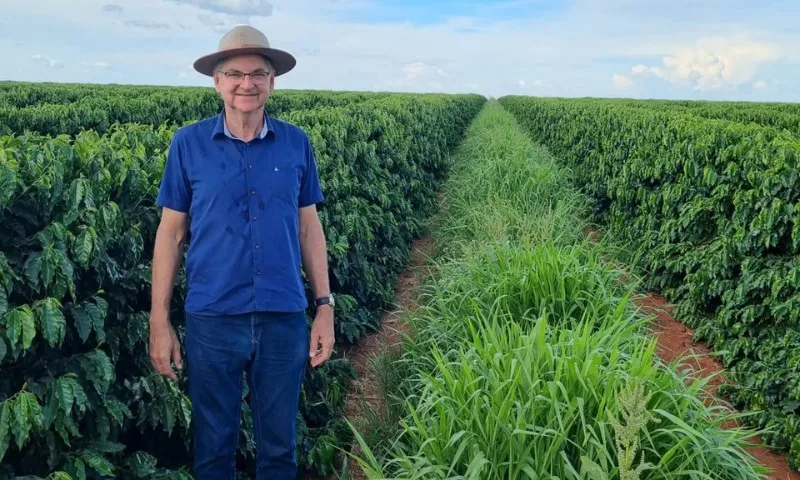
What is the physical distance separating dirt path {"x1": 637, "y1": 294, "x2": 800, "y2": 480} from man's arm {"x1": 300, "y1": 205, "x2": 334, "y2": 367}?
2875 millimetres

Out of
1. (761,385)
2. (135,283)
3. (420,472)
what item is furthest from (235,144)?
(761,385)

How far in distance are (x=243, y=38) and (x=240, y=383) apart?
1400 mm

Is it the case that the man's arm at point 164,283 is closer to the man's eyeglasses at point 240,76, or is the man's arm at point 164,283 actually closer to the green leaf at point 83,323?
the green leaf at point 83,323

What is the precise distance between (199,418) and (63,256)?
2.94 feet

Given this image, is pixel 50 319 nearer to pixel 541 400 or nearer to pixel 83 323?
pixel 83 323

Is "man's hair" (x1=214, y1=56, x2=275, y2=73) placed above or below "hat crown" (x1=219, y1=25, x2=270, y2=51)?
below

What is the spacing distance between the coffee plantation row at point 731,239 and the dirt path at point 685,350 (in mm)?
95

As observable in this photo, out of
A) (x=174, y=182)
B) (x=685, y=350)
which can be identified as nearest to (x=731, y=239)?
(x=685, y=350)

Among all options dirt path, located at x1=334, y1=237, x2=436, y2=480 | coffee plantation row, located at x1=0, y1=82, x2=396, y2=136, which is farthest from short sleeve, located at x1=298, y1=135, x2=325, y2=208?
coffee plantation row, located at x1=0, y1=82, x2=396, y2=136

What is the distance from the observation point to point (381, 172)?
7.34 m

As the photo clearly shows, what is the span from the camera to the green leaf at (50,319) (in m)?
2.24

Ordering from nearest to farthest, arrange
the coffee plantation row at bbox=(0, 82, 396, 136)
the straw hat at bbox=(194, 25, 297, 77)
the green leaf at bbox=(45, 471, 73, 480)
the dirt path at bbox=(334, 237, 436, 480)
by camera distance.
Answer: the green leaf at bbox=(45, 471, 73, 480) < the straw hat at bbox=(194, 25, 297, 77) < the dirt path at bbox=(334, 237, 436, 480) < the coffee plantation row at bbox=(0, 82, 396, 136)

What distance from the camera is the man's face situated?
2.62 metres

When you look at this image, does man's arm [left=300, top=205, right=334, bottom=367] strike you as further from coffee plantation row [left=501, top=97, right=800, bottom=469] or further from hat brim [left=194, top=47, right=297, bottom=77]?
coffee plantation row [left=501, top=97, right=800, bottom=469]
